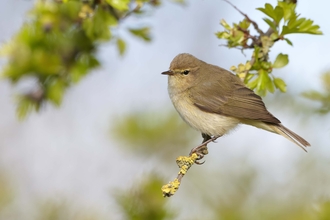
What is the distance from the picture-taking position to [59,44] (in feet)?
9.85

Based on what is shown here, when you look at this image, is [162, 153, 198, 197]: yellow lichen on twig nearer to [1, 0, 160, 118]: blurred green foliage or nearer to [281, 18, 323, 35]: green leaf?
[1, 0, 160, 118]: blurred green foliage

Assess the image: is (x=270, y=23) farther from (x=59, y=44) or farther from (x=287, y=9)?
(x=59, y=44)

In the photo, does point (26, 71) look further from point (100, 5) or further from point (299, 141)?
point (299, 141)

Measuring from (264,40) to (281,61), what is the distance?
0.58 feet

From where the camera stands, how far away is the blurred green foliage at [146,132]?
377 centimetres

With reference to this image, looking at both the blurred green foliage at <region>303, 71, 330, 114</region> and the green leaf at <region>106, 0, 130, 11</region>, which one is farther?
the blurred green foliage at <region>303, 71, 330, 114</region>

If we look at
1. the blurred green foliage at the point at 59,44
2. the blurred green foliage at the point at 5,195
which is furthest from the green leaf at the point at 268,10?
the blurred green foliage at the point at 5,195

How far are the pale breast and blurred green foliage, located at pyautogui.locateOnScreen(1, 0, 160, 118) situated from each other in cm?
84

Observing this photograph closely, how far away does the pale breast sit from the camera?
146 inches

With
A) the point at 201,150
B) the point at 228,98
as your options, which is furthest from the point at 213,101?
the point at 201,150

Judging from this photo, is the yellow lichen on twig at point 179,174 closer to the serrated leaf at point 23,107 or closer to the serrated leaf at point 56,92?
the serrated leaf at point 56,92

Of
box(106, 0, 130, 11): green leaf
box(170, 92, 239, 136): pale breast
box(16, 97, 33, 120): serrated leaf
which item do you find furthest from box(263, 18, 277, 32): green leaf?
box(16, 97, 33, 120): serrated leaf

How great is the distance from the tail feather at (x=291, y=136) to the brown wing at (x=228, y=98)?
136 mm

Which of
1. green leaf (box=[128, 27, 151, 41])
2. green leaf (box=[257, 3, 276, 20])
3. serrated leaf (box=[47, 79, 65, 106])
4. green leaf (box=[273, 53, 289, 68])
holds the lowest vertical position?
green leaf (box=[273, 53, 289, 68])
